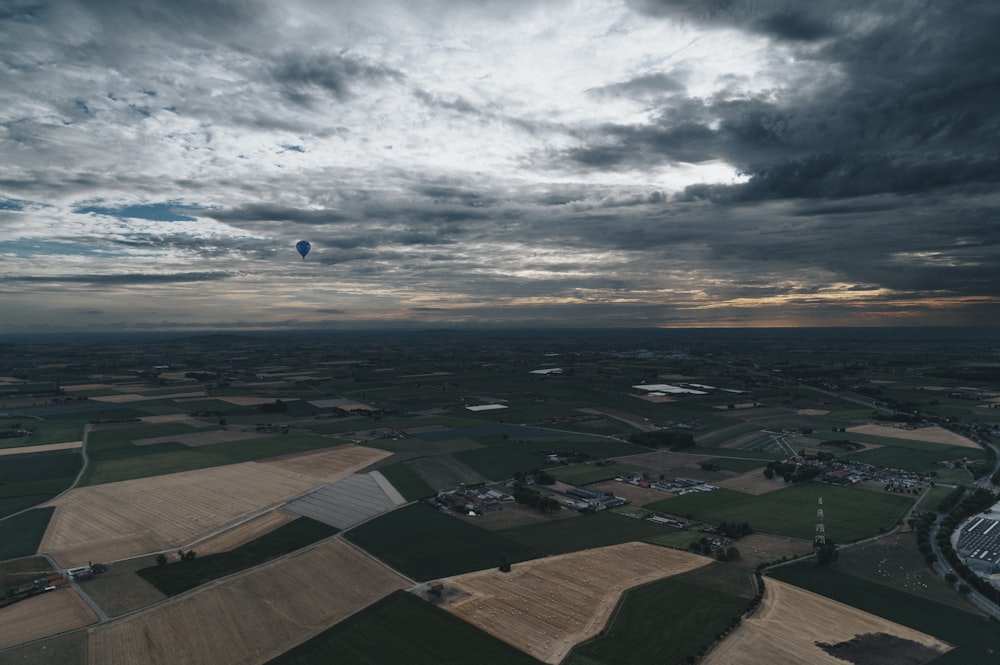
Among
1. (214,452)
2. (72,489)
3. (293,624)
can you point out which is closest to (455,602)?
(293,624)

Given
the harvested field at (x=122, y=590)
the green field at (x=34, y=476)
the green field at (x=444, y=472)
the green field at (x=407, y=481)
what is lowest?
the green field at (x=34, y=476)

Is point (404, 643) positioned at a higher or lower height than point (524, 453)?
higher

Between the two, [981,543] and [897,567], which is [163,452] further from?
[981,543]

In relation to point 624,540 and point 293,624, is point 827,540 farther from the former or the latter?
point 293,624

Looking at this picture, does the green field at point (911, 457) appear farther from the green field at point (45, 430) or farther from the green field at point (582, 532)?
the green field at point (45, 430)

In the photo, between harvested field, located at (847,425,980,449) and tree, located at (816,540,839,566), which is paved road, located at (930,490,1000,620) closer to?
tree, located at (816,540,839,566)

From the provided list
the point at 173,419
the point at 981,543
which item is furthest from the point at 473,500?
the point at 173,419

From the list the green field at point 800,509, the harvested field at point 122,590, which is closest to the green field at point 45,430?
the harvested field at point 122,590
